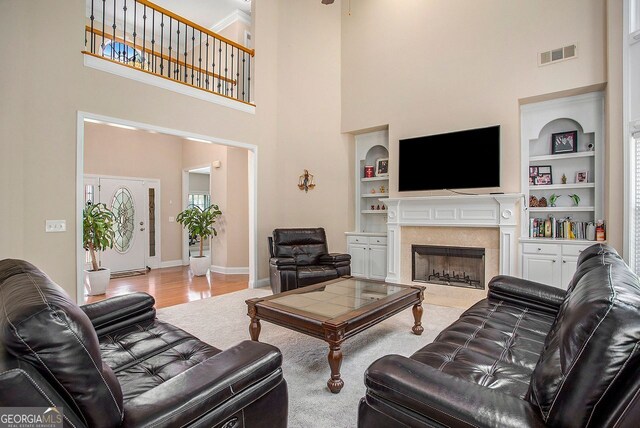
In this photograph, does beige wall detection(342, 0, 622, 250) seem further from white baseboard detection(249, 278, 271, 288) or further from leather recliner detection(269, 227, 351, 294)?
white baseboard detection(249, 278, 271, 288)

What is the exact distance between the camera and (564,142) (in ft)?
13.9

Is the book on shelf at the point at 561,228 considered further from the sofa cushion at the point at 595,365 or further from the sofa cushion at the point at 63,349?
the sofa cushion at the point at 63,349

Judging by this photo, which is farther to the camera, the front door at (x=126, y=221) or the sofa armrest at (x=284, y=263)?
the front door at (x=126, y=221)

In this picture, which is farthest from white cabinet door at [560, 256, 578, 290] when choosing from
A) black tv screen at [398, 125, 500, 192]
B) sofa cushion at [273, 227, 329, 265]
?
sofa cushion at [273, 227, 329, 265]

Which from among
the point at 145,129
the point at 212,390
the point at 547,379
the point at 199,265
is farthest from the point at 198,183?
the point at 547,379

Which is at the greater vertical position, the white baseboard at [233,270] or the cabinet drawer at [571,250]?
the cabinet drawer at [571,250]

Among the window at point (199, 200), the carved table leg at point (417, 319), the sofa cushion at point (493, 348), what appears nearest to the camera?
the sofa cushion at point (493, 348)

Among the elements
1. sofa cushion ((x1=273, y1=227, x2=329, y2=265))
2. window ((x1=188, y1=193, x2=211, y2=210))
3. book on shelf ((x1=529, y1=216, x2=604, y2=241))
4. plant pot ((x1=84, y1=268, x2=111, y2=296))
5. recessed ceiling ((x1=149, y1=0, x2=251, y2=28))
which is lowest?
plant pot ((x1=84, y1=268, x2=111, y2=296))

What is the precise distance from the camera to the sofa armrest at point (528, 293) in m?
2.26

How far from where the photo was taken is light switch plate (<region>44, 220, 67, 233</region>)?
340 centimetres

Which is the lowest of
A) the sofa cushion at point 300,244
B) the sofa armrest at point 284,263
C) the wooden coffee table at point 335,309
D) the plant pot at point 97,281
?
the plant pot at point 97,281

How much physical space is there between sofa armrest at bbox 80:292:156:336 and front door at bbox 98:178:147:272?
5220mm

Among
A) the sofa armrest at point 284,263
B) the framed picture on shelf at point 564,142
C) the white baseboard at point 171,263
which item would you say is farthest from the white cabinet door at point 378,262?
the white baseboard at point 171,263

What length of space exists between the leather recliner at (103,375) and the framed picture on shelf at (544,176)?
452 centimetres
